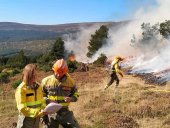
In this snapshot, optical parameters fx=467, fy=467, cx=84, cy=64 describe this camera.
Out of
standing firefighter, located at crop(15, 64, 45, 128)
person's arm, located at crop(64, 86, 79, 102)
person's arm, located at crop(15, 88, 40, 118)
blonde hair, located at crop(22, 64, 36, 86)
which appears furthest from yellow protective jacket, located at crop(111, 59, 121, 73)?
blonde hair, located at crop(22, 64, 36, 86)

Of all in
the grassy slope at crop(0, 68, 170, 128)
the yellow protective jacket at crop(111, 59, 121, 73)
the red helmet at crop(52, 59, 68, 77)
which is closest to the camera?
the red helmet at crop(52, 59, 68, 77)

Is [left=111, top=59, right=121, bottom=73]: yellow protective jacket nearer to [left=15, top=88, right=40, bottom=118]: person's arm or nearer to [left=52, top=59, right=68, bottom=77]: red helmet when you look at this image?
[left=52, top=59, right=68, bottom=77]: red helmet

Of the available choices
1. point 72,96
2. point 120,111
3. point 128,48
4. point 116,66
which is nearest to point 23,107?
point 72,96

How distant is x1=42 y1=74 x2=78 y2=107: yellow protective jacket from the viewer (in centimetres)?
941

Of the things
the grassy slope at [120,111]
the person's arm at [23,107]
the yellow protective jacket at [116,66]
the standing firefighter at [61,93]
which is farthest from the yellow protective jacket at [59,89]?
the yellow protective jacket at [116,66]

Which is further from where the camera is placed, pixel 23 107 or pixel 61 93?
pixel 61 93

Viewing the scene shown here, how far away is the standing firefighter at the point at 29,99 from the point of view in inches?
314

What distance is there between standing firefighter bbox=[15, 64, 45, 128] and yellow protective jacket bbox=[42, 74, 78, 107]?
950 mm

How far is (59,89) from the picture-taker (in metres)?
9.41

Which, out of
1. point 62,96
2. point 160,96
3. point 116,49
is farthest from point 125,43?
point 62,96

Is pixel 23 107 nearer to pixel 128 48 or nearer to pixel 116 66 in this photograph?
pixel 116 66

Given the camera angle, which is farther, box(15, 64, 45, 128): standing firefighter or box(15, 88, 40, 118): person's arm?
box(15, 88, 40, 118): person's arm

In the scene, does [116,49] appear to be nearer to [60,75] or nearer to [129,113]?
[129,113]

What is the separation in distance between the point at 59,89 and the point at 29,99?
1.21 m
